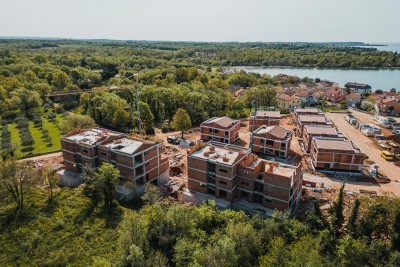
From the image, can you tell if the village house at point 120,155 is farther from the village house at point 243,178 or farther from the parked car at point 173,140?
the parked car at point 173,140

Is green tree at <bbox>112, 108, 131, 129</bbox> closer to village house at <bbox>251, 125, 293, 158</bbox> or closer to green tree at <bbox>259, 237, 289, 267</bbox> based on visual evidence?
village house at <bbox>251, 125, 293, 158</bbox>

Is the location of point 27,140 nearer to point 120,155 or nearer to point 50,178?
point 50,178

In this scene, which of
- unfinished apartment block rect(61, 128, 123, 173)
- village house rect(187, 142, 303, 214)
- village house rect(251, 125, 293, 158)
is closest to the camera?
village house rect(187, 142, 303, 214)

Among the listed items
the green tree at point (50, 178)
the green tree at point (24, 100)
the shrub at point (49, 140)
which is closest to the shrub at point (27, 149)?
the shrub at point (49, 140)

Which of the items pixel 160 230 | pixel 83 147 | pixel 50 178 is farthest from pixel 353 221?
pixel 50 178

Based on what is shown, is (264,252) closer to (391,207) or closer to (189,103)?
(391,207)

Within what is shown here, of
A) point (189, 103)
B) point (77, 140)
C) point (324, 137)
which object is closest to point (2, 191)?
point (77, 140)

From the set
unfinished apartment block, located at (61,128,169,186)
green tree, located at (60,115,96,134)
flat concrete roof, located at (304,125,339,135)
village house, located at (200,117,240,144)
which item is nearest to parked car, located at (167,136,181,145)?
village house, located at (200,117,240,144)
